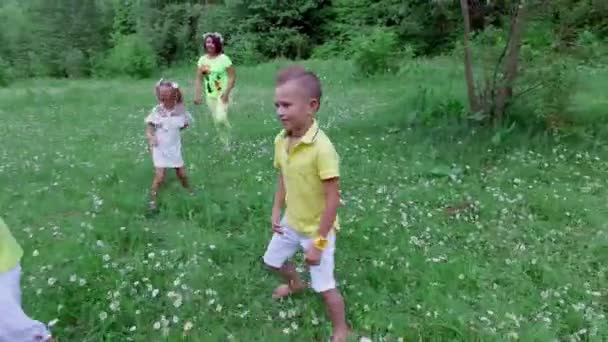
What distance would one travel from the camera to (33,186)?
823 cm

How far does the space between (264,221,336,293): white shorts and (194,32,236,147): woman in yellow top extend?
5325 millimetres

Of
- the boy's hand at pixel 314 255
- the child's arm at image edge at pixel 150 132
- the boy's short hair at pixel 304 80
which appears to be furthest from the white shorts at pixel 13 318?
the child's arm at image edge at pixel 150 132

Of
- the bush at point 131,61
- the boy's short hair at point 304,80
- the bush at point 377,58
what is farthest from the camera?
the bush at point 131,61

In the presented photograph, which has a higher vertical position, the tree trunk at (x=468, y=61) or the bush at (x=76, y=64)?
the tree trunk at (x=468, y=61)

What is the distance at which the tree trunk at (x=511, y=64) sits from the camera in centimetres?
940

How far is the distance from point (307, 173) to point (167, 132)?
3415 mm

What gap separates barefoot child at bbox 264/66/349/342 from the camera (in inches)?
155

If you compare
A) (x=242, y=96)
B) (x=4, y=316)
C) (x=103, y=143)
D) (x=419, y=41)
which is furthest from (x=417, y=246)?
(x=419, y=41)

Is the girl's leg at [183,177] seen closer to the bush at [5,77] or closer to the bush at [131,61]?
the bush at [5,77]

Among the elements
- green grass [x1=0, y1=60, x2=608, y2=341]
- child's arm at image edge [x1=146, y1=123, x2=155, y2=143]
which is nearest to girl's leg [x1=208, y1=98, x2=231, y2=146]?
green grass [x1=0, y1=60, x2=608, y2=341]

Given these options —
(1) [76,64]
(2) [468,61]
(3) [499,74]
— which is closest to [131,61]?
(1) [76,64]

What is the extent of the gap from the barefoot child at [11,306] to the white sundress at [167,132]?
3.47 metres

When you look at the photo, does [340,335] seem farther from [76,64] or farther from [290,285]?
[76,64]

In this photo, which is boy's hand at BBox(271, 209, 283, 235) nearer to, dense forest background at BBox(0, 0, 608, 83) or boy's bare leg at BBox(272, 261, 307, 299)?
boy's bare leg at BBox(272, 261, 307, 299)
